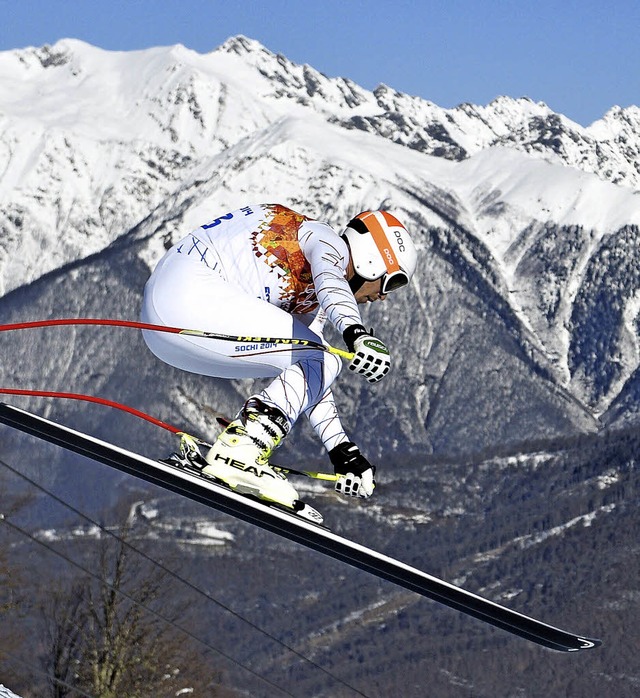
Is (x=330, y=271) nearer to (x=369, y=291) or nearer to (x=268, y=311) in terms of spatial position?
(x=369, y=291)

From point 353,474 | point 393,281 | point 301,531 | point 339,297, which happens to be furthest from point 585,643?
point 339,297

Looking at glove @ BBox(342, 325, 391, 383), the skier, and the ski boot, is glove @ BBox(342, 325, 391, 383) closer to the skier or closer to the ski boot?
the skier

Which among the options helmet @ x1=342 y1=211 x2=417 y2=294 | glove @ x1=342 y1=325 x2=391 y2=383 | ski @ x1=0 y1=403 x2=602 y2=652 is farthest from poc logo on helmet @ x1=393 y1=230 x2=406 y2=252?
ski @ x1=0 y1=403 x2=602 y2=652

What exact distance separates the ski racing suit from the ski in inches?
22.4

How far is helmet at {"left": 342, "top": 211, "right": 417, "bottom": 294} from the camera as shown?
22.1 feet

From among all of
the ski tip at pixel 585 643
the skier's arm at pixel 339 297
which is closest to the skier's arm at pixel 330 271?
the skier's arm at pixel 339 297

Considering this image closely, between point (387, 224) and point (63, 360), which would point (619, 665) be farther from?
point (63, 360)

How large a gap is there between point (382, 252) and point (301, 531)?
5.40ft

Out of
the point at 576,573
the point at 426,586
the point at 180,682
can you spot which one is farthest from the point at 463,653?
the point at 426,586

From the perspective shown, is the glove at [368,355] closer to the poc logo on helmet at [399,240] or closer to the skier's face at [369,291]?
the skier's face at [369,291]

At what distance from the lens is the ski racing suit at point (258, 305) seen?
679 centimetres

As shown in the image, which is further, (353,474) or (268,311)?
(353,474)

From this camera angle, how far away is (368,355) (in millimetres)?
6086

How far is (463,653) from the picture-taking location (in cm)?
6612
